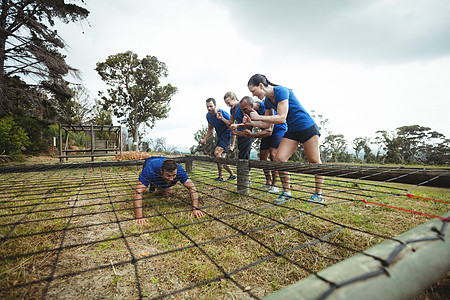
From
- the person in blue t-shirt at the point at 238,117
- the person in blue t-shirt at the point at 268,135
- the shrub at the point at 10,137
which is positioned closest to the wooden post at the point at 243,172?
the person in blue t-shirt at the point at 268,135

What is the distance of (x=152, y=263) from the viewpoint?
1.17 metres

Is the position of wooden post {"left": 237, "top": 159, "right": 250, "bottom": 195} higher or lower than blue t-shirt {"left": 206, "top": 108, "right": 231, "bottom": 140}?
lower

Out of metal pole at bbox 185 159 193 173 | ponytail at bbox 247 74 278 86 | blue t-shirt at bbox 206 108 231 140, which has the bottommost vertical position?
metal pole at bbox 185 159 193 173

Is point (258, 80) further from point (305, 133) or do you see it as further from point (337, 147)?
point (337, 147)

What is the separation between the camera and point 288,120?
6.68ft

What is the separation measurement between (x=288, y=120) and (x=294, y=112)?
10cm

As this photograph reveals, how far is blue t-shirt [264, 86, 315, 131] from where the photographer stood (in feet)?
6.23

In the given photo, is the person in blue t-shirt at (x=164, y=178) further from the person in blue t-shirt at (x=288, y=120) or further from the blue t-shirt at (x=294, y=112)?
the blue t-shirt at (x=294, y=112)

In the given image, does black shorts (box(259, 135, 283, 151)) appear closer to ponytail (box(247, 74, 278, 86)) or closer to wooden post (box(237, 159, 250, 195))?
wooden post (box(237, 159, 250, 195))

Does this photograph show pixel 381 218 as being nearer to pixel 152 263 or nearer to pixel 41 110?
pixel 152 263

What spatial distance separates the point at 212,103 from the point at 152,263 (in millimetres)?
2490

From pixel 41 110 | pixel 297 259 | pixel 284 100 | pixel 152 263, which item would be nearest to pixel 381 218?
pixel 297 259

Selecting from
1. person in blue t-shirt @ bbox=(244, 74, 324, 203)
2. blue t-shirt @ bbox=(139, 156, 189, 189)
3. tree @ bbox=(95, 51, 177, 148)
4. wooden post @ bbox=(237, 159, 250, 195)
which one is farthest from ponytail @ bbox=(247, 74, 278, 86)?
tree @ bbox=(95, 51, 177, 148)

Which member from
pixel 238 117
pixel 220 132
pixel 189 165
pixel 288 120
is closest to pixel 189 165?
pixel 189 165
